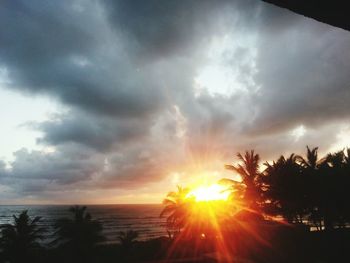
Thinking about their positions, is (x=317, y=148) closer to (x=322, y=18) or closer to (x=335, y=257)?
(x=335, y=257)

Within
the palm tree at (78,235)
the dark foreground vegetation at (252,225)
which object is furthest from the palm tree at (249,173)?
the palm tree at (78,235)

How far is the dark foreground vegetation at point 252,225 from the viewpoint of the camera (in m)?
19.1

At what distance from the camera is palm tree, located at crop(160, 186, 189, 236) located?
117 feet

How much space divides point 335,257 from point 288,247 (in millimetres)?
3058

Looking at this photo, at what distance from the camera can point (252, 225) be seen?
20.5 metres

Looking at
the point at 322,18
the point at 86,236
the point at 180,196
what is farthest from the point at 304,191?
the point at 322,18

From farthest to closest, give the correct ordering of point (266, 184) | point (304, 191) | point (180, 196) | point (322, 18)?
1. point (180, 196)
2. point (266, 184)
3. point (304, 191)
4. point (322, 18)

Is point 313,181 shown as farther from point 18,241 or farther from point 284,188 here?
point 18,241

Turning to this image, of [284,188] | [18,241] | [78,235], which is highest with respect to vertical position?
[284,188]

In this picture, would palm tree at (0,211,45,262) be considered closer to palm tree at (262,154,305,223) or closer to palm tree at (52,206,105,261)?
palm tree at (52,206,105,261)

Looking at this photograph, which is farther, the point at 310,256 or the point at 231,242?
the point at 231,242

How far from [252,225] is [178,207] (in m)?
16.7

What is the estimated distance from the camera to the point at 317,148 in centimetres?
2761

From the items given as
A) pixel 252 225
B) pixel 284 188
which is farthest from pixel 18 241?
pixel 284 188
